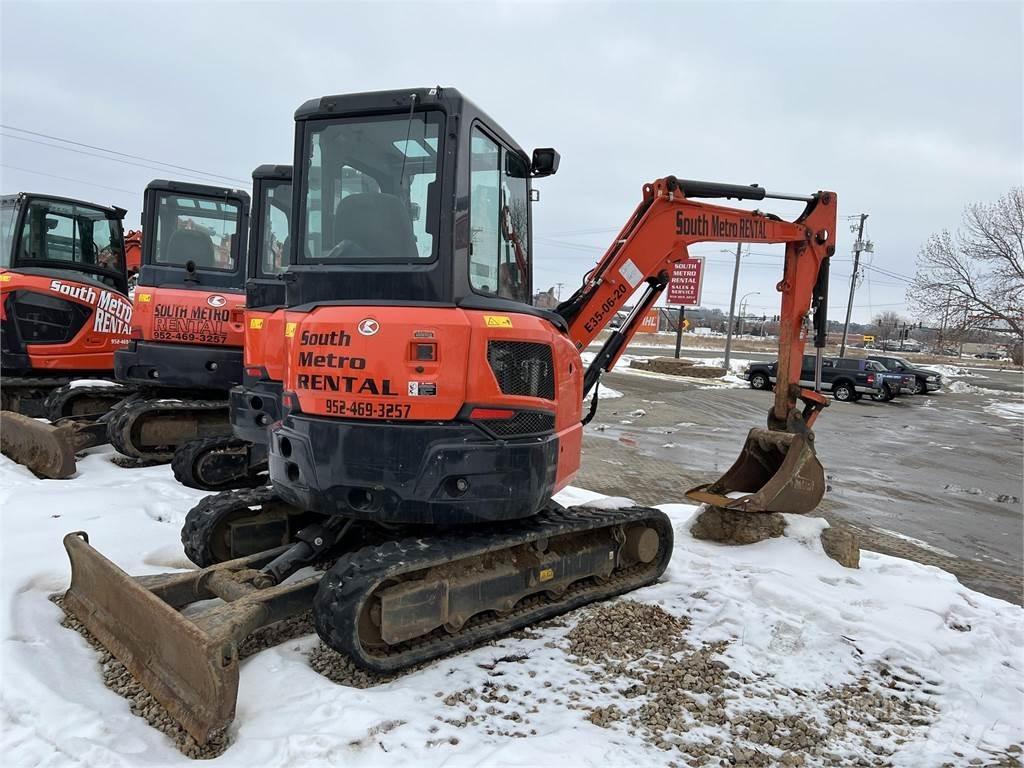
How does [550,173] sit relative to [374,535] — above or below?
above

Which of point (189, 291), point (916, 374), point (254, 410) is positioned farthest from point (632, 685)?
point (916, 374)

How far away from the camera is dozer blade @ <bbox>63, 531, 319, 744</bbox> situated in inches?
112

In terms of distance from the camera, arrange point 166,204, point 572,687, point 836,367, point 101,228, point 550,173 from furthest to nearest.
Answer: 1. point 836,367
2. point 101,228
3. point 166,204
4. point 550,173
5. point 572,687

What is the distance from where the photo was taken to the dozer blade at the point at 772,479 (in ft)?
17.9

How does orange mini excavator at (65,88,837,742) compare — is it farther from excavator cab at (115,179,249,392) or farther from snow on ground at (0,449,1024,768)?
excavator cab at (115,179,249,392)

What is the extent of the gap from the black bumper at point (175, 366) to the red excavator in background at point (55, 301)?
1.78 metres

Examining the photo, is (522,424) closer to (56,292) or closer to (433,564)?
(433,564)

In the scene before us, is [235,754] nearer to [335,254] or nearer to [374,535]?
[374,535]

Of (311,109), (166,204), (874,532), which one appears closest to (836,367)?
(874,532)

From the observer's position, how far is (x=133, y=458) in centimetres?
751

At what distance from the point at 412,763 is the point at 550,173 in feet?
11.3

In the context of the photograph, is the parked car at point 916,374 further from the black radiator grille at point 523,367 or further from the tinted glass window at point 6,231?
the tinted glass window at point 6,231

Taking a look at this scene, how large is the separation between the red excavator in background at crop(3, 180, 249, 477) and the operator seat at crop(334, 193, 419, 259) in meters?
4.02

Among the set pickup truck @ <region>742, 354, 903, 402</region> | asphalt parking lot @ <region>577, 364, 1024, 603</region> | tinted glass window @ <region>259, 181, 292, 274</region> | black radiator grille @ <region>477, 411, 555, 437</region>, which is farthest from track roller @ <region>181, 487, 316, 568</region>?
pickup truck @ <region>742, 354, 903, 402</region>
